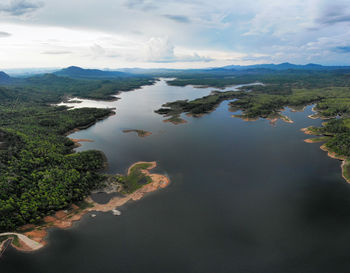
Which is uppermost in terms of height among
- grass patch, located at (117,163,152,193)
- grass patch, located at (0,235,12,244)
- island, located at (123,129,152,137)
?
island, located at (123,129,152,137)

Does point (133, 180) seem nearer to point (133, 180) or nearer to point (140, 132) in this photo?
point (133, 180)

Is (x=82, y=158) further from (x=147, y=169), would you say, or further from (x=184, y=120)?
(x=184, y=120)

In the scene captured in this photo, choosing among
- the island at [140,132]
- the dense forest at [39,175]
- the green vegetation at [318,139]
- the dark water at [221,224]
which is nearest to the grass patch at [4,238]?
the dense forest at [39,175]

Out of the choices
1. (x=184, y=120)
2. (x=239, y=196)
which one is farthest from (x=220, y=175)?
(x=184, y=120)

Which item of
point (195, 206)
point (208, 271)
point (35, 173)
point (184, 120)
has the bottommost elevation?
point (208, 271)

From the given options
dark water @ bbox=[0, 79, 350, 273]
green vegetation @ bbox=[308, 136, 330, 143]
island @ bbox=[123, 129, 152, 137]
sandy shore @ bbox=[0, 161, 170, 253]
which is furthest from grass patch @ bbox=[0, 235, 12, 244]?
green vegetation @ bbox=[308, 136, 330, 143]

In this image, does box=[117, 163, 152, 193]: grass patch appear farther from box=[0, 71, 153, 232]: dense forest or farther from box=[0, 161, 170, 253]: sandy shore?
box=[0, 71, 153, 232]: dense forest

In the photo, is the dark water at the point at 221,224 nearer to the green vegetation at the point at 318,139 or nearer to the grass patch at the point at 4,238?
the grass patch at the point at 4,238
